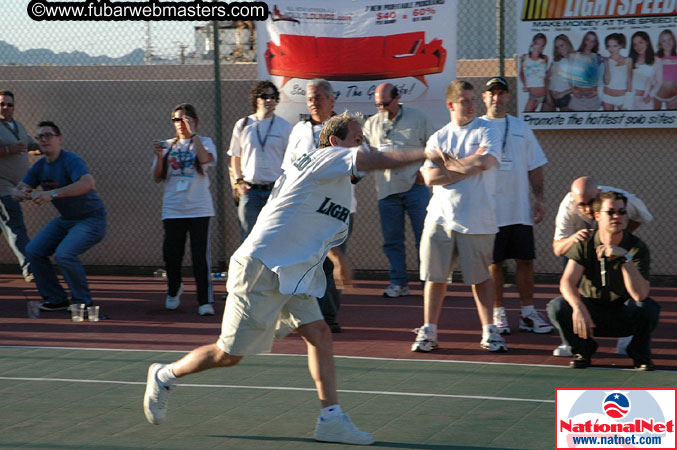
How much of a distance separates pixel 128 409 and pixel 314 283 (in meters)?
1.63

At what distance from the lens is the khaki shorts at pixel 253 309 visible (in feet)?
18.9

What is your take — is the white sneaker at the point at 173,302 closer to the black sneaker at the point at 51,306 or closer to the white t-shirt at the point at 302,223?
the black sneaker at the point at 51,306

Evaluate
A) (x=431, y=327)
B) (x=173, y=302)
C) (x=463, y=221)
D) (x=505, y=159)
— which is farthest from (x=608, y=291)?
(x=173, y=302)

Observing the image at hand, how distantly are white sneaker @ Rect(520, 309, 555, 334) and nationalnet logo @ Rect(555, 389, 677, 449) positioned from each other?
2594 mm

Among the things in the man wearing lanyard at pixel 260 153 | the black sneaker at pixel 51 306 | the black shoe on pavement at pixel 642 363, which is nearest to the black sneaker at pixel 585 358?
the black shoe on pavement at pixel 642 363

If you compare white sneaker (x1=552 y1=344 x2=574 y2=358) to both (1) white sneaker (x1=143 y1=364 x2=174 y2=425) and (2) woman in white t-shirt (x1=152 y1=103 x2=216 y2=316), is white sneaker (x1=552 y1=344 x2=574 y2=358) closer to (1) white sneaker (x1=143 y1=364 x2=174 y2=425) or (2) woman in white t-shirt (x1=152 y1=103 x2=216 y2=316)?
(1) white sneaker (x1=143 y1=364 x2=174 y2=425)

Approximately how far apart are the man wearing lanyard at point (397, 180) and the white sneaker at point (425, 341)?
2626 millimetres

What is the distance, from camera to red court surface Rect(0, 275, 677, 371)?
8195mm

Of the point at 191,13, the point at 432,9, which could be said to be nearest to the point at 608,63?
the point at 432,9

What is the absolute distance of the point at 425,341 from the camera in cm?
818

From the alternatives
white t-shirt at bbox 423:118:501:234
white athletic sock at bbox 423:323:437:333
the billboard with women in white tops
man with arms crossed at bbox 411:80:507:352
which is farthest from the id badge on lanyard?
the billboard with women in white tops

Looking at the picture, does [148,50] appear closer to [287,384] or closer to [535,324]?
[535,324]

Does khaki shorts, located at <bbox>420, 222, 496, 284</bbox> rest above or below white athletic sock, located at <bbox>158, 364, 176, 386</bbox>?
above

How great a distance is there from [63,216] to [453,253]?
441 centimetres
